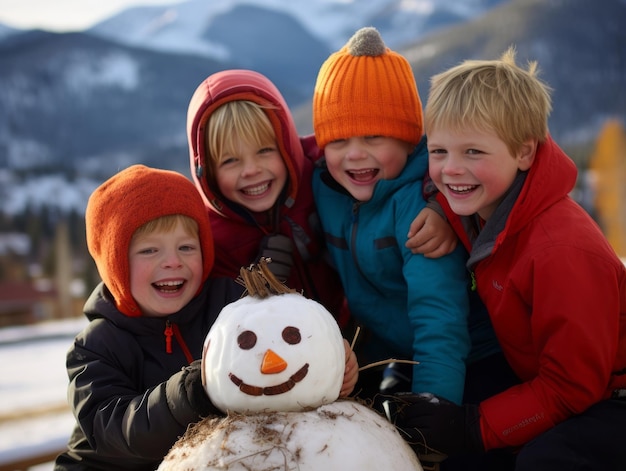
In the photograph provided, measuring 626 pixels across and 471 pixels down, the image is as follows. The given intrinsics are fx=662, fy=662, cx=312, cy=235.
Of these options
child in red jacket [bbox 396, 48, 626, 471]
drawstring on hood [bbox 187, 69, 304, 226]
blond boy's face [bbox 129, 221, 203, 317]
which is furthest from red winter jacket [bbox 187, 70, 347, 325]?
child in red jacket [bbox 396, 48, 626, 471]

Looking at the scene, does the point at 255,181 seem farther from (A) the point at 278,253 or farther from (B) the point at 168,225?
(B) the point at 168,225

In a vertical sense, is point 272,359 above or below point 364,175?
below

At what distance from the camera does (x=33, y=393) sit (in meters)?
10.5

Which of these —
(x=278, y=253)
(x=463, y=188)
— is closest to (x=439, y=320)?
(x=463, y=188)

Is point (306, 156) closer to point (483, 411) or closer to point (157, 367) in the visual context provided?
point (157, 367)

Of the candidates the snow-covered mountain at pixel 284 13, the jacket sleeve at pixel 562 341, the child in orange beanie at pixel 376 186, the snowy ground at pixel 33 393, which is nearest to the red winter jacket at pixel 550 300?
the jacket sleeve at pixel 562 341

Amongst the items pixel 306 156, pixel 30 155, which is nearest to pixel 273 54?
pixel 30 155

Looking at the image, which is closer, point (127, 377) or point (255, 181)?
point (127, 377)

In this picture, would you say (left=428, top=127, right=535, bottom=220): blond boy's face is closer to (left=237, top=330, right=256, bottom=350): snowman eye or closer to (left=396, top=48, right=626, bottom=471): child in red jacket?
(left=396, top=48, right=626, bottom=471): child in red jacket

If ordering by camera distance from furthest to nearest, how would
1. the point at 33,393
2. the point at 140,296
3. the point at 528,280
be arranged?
the point at 33,393 → the point at 140,296 → the point at 528,280

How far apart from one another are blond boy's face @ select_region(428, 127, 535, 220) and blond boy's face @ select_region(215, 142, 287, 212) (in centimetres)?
77

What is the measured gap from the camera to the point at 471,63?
2342mm

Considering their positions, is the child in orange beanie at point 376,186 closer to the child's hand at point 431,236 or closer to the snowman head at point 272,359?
the child's hand at point 431,236

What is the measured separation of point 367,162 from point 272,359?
120 cm
